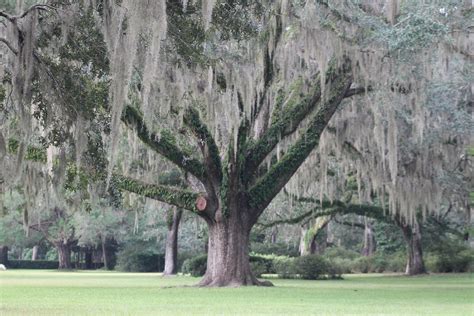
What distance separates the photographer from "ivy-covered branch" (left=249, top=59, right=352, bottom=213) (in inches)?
667

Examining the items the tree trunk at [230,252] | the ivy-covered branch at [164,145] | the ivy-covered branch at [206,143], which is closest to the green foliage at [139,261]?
the tree trunk at [230,252]

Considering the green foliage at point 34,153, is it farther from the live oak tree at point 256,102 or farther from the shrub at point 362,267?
the shrub at point 362,267

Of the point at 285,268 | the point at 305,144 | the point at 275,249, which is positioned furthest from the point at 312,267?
the point at 275,249

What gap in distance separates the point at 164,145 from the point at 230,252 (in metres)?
3.01

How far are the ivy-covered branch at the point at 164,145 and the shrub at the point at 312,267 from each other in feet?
25.4

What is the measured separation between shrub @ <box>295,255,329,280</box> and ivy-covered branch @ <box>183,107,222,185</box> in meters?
7.56

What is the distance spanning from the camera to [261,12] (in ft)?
34.5

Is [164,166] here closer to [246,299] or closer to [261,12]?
[246,299]

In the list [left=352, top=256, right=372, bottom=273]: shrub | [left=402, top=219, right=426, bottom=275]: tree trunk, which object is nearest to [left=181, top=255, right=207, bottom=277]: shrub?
[left=402, top=219, right=426, bottom=275]: tree trunk

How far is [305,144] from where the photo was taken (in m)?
17.1

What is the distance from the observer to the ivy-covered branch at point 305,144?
16938mm

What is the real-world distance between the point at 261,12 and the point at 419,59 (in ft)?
21.7

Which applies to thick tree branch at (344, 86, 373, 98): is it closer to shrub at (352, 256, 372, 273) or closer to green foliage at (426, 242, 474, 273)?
green foliage at (426, 242, 474, 273)

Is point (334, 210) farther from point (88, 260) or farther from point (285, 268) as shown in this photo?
point (88, 260)
